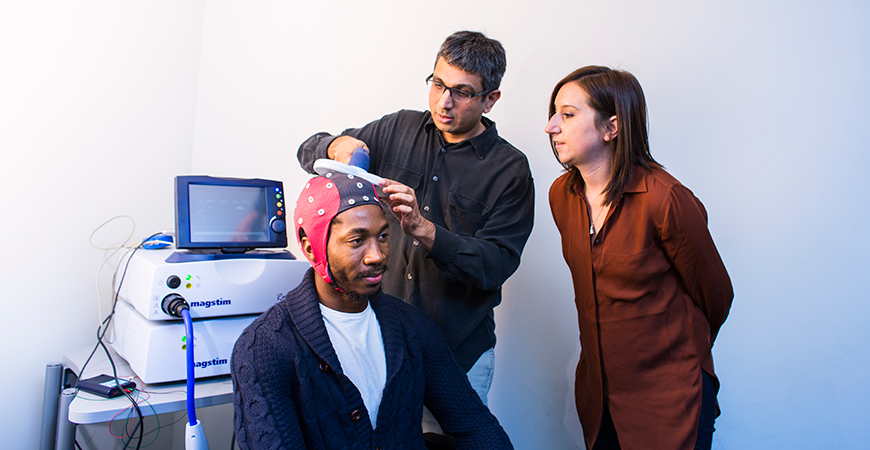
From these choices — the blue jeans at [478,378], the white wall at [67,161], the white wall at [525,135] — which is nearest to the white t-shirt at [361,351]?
the blue jeans at [478,378]

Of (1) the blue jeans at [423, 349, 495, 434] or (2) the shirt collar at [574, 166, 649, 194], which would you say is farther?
(1) the blue jeans at [423, 349, 495, 434]

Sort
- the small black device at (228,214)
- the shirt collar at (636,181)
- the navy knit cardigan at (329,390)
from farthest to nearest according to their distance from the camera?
the small black device at (228,214), the shirt collar at (636,181), the navy knit cardigan at (329,390)

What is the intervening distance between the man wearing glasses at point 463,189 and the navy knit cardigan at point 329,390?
19 cm

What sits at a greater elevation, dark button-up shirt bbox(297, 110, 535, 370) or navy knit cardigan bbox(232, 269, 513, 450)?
dark button-up shirt bbox(297, 110, 535, 370)

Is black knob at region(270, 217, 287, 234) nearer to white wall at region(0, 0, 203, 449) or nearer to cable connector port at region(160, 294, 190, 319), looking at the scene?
cable connector port at region(160, 294, 190, 319)

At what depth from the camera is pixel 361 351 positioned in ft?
4.10

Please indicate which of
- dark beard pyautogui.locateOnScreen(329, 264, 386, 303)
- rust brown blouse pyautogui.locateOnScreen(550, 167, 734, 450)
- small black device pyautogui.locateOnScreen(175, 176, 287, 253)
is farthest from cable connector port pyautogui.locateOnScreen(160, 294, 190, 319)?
rust brown blouse pyautogui.locateOnScreen(550, 167, 734, 450)

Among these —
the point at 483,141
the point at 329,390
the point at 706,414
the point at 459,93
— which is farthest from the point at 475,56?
the point at 706,414

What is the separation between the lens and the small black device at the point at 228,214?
1.48 metres

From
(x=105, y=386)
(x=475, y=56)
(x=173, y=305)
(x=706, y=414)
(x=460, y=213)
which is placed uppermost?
(x=475, y=56)

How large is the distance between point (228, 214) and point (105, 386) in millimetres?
564

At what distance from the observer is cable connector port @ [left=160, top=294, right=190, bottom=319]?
1.38m

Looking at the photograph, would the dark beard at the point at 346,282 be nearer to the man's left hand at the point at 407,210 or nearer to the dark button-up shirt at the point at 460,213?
the man's left hand at the point at 407,210

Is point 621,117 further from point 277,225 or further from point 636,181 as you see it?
point 277,225
